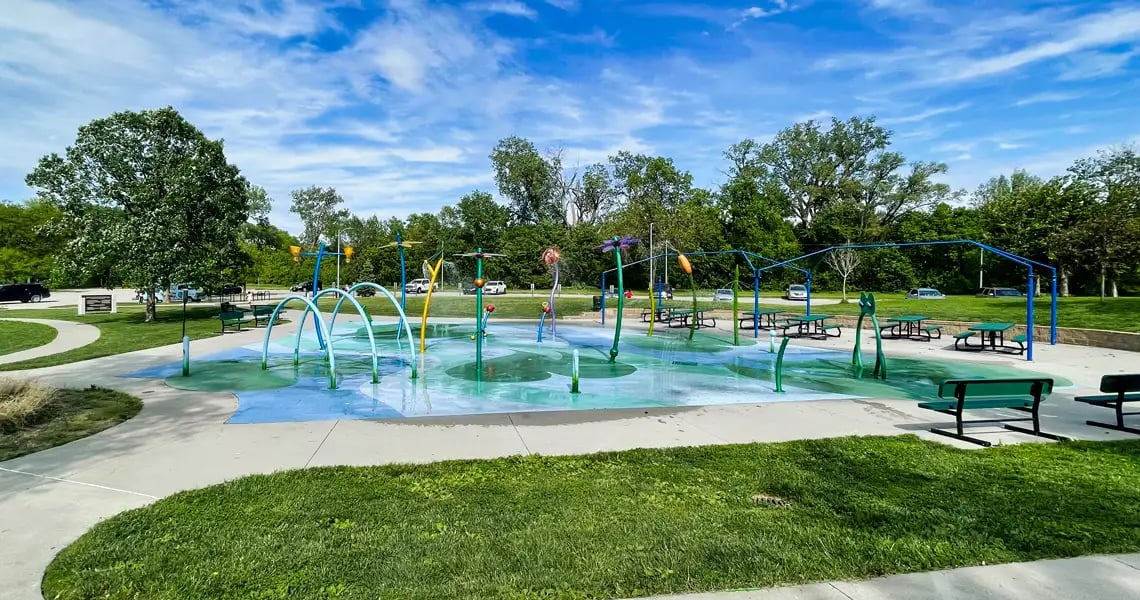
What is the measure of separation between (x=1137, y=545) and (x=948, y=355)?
1347 centimetres

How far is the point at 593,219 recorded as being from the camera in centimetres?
8131

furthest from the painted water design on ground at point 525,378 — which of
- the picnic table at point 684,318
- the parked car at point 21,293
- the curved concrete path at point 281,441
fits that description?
the parked car at point 21,293

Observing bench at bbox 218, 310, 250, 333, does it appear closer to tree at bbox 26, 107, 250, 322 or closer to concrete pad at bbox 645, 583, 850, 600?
tree at bbox 26, 107, 250, 322

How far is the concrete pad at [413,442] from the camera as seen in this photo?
6578mm

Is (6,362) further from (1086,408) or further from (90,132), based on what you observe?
(1086,408)

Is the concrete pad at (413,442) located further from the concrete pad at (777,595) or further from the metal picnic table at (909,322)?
the metal picnic table at (909,322)

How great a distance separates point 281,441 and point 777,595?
5880mm

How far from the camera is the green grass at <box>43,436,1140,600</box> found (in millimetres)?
3773

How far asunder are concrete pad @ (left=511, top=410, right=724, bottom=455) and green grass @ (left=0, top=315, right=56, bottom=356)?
15.8 meters

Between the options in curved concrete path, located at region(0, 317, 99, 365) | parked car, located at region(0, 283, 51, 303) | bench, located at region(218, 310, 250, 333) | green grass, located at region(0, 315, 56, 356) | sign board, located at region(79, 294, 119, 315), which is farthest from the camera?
parked car, located at region(0, 283, 51, 303)

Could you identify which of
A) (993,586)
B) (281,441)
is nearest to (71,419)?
(281,441)

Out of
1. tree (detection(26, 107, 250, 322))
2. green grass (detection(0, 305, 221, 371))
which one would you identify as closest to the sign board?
green grass (detection(0, 305, 221, 371))

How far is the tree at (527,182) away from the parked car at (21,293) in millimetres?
52602

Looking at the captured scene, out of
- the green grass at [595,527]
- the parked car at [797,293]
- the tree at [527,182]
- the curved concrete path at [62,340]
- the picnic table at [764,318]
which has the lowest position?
the green grass at [595,527]
